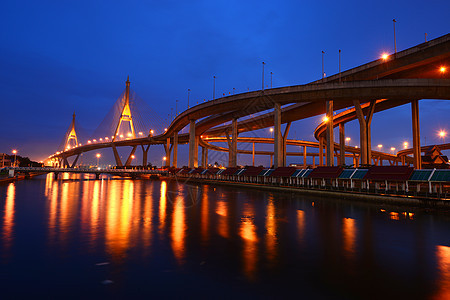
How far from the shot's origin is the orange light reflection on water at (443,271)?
5938 millimetres

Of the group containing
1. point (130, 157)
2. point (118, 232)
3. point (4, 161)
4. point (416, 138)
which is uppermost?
point (130, 157)

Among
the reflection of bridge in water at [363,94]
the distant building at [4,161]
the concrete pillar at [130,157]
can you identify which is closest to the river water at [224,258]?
the reflection of bridge in water at [363,94]

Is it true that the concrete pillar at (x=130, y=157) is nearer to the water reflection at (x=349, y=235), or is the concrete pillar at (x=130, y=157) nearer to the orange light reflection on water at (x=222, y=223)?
the orange light reflection on water at (x=222, y=223)

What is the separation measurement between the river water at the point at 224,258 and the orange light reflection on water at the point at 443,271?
0.02 m

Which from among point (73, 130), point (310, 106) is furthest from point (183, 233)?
point (73, 130)

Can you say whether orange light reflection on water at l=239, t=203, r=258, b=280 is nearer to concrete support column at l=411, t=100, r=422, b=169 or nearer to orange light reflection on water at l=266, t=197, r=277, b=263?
orange light reflection on water at l=266, t=197, r=277, b=263

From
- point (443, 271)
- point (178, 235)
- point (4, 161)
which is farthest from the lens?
point (4, 161)

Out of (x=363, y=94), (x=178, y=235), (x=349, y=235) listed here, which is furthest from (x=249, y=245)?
(x=363, y=94)

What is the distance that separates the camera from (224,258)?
26.7 feet

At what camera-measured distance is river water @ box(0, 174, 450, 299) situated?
6.02 metres

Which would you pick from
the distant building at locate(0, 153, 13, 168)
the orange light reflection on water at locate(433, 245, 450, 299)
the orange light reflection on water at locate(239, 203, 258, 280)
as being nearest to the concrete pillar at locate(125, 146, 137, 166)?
the distant building at locate(0, 153, 13, 168)

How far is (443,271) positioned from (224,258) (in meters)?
5.90

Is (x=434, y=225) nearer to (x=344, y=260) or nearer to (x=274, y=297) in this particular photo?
(x=344, y=260)

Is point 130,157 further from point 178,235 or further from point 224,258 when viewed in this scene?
point 224,258
